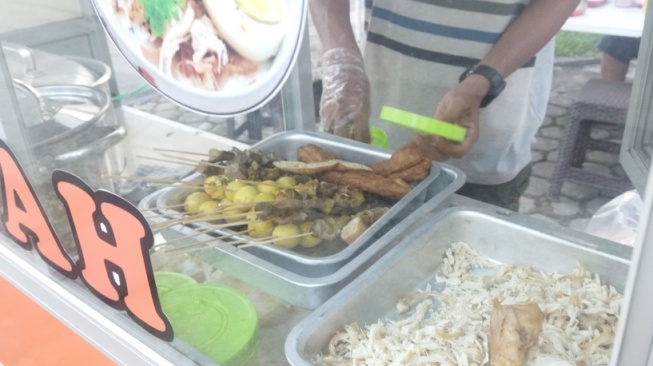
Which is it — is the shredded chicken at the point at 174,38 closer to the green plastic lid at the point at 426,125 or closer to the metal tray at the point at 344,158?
the metal tray at the point at 344,158

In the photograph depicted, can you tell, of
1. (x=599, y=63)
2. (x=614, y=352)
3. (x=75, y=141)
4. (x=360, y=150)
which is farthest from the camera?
(x=75, y=141)

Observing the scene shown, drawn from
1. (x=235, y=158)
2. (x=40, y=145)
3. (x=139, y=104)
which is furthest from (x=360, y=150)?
(x=40, y=145)

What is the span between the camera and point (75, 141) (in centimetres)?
130

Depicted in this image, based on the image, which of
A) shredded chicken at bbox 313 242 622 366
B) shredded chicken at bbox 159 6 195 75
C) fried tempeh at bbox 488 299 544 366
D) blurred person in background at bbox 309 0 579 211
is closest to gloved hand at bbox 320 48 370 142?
blurred person in background at bbox 309 0 579 211

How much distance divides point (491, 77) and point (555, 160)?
0.16 meters

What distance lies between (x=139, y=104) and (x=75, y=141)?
17cm

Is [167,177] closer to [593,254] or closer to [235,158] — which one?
[235,158]

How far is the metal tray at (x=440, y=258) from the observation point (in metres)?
0.88

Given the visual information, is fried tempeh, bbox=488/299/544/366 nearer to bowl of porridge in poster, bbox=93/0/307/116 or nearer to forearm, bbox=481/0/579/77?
forearm, bbox=481/0/579/77

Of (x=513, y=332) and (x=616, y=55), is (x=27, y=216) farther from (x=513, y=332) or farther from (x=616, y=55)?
(x=616, y=55)

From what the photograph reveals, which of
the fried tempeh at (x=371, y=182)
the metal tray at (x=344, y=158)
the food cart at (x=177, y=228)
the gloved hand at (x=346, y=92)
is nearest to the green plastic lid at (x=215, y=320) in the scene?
the food cart at (x=177, y=228)

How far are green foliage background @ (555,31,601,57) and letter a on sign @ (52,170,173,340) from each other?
669 mm

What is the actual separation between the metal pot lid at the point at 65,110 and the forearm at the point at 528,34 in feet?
2.96

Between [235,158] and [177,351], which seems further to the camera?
[235,158]
